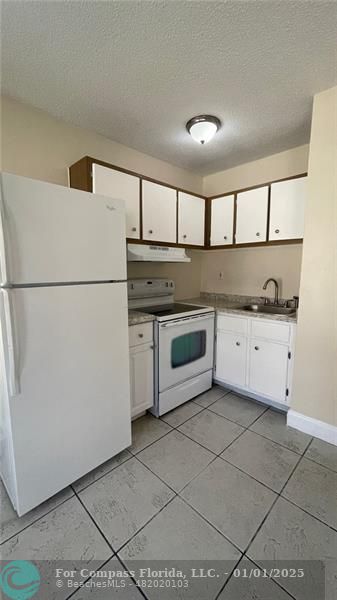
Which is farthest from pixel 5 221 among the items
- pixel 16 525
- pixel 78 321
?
pixel 16 525

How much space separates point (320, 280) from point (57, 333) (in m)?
1.83

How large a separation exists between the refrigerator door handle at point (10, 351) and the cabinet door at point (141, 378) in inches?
33.6

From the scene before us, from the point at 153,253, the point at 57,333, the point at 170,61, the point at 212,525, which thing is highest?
the point at 170,61

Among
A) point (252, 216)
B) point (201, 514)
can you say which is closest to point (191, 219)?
point (252, 216)

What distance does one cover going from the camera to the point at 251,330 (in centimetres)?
229

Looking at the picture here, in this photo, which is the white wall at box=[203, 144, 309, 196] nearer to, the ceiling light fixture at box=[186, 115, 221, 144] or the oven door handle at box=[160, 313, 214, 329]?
the ceiling light fixture at box=[186, 115, 221, 144]

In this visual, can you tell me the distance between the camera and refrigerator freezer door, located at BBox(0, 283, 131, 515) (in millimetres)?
1206

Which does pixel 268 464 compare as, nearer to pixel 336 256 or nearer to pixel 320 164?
pixel 336 256

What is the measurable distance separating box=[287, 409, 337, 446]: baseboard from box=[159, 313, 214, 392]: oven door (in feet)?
2.86

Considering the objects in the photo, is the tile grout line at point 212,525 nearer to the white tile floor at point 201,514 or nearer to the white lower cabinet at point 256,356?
the white tile floor at point 201,514

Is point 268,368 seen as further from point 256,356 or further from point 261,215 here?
point 261,215

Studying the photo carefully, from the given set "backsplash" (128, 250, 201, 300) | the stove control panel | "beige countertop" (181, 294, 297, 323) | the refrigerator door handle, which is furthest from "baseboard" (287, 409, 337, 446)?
the refrigerator door handle

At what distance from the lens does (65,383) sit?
1352 millimetres

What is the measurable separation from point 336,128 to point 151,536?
2.70 meters
